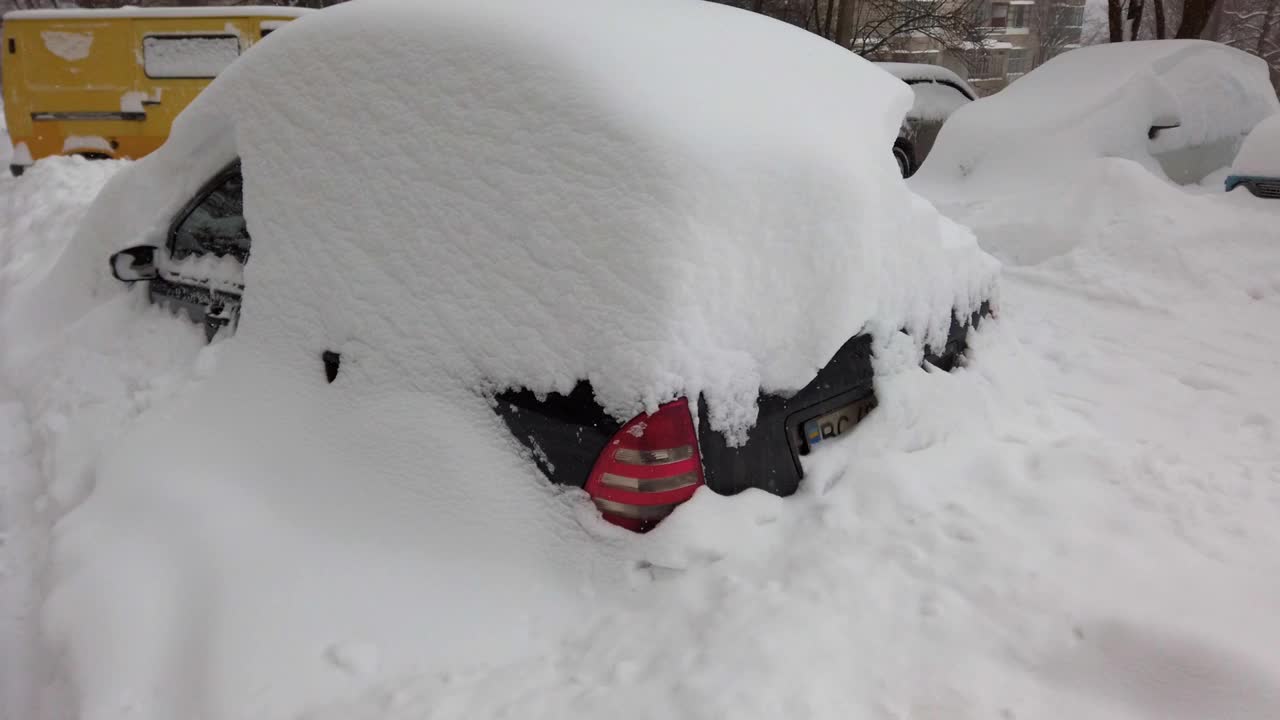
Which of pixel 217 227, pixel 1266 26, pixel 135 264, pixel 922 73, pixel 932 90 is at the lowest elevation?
pixel 135 264

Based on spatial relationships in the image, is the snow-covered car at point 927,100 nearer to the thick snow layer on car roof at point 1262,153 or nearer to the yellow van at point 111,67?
the thick snow layer on car roof at point 1262,153

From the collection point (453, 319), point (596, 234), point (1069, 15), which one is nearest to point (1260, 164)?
point (596, 234)

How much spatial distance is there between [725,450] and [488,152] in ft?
3.33

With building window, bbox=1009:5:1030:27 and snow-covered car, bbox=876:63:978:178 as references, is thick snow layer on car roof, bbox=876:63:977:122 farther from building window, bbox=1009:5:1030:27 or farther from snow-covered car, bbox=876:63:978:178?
building window, bbox=1009:5:1030:27

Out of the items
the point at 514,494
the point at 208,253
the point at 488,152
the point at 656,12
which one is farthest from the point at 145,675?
the point at 656,12

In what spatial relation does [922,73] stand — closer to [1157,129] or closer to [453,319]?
[1157,129]

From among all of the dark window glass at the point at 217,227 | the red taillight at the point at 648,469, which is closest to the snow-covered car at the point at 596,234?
the red taillight at the point at 648,469

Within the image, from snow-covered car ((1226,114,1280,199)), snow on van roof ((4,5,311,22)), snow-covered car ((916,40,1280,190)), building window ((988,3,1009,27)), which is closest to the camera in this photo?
snow-covered car ((1226,114,1280,199))

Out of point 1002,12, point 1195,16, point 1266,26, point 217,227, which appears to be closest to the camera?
point 217,227

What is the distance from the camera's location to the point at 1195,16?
1189 centimetres

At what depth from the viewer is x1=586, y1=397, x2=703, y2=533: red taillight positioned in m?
2.01

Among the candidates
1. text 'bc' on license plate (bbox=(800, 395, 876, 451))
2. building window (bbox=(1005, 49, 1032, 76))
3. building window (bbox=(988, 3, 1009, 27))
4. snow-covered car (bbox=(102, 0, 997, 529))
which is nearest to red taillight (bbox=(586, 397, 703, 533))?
snow-covered car (bbox=(102, 0, 997, 529))

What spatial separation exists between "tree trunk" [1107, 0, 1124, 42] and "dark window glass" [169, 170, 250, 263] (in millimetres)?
14056

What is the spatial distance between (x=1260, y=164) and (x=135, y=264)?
274 inches
